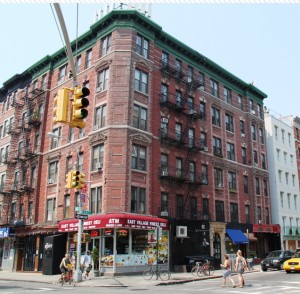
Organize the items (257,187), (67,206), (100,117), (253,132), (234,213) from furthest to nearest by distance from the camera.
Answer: (253,132) < (257,187) < (234,213) < (67,206) < (100,117)

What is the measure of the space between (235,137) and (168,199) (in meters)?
14.6

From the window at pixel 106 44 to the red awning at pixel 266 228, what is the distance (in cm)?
2452

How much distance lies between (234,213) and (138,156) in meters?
15.2

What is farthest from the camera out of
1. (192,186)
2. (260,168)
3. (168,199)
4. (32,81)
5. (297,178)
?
(297,178)

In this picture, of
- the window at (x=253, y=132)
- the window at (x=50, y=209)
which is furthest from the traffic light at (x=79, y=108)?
the window at (x=253, y=132)

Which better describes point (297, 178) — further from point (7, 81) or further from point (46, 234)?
point (7, 81)

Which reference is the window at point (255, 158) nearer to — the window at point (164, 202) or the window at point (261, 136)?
the window at point (261, 136)

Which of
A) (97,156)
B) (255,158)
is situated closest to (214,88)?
(255,158)

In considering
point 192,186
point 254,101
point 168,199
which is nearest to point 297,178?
point 254,101

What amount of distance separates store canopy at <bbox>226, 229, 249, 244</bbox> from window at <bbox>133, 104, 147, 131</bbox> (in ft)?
47.4

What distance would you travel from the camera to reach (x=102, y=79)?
3241 cm

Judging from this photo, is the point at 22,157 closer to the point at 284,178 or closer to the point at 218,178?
the point at 218,178

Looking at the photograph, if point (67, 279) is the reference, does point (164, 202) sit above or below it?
above

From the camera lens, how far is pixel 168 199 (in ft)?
105
